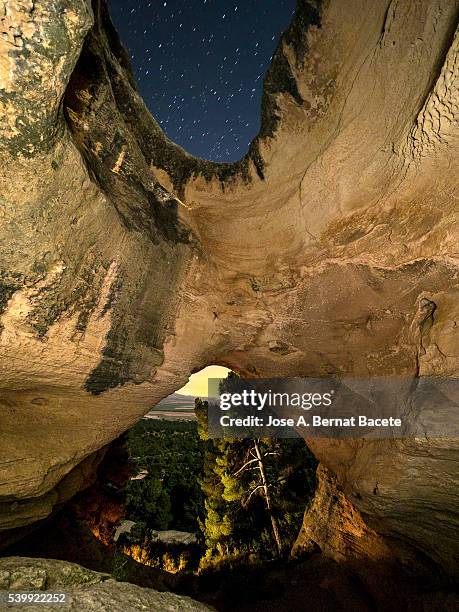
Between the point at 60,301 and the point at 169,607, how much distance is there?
7.43 feet

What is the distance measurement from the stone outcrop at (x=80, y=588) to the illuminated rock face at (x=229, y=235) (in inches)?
55.8

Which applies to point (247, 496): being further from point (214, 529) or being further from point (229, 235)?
point (229, 235)

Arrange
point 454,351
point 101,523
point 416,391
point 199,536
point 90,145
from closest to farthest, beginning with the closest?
1. point 90,145
2. point 454,351
3. point 416,391
4. point 101,523
5. point 199,536

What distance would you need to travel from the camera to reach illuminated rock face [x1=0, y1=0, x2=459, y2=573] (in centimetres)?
216

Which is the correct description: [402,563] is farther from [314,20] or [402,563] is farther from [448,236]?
[314,20]

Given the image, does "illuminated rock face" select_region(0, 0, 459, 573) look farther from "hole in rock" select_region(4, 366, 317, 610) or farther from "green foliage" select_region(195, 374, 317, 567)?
"green foliage" select_region(195, 374, 317, 567)

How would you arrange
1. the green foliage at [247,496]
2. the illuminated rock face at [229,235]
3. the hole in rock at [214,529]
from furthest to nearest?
the green foliage at [247,496] → the hole in rock at [214,529] → the illuminated rock face at [229,235]

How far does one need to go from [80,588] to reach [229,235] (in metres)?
3.23

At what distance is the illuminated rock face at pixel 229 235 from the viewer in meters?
2.16

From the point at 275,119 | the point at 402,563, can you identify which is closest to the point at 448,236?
the point at 275,119

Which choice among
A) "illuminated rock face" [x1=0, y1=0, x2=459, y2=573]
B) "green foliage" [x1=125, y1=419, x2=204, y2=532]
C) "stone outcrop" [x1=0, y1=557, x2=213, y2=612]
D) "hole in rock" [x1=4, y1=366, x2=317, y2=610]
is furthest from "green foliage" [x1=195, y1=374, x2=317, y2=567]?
"stone outcrop" [x1=0, y1=557, x2=213, y2=612]

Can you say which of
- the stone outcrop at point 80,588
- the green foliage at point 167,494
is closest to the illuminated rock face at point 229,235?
the stone outcrop at point 80,588

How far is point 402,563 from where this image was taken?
6266 millimetres

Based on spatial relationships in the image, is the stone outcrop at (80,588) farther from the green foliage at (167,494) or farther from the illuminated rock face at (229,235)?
the green foliage at (167,494)
